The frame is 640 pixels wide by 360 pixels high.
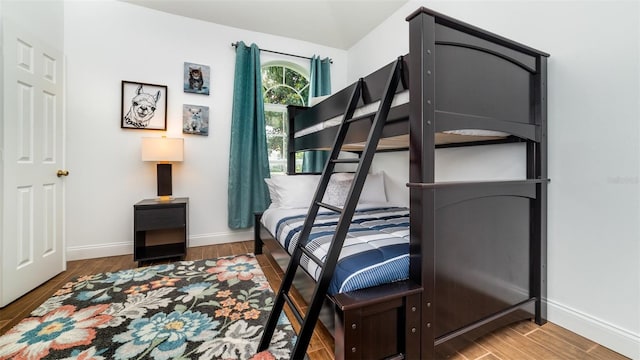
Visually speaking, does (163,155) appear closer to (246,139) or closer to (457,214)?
(246,139)

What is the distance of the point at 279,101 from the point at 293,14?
3.56ft

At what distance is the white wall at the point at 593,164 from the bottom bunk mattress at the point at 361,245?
0.95 m

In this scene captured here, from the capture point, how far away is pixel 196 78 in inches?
125

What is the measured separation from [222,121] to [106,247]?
190 centimetres

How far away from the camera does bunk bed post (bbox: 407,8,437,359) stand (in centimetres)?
116

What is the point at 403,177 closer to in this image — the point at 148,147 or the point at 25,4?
the point at 148,147

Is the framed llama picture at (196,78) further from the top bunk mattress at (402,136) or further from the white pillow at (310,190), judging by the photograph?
the white pillow at (310,190)

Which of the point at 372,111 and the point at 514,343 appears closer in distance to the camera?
the point at 514,343

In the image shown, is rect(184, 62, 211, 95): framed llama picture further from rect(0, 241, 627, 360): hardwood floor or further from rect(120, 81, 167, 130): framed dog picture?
rect(0, 241, 627, 360): hardwood floor

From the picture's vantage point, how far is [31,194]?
2.09 m

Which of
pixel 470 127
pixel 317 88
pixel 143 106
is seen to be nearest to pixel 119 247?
pixel 143 106

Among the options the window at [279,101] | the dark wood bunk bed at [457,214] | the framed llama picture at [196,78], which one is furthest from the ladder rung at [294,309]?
the framed llama picture at [196,78]

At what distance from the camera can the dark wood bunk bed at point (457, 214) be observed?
3.72 ft

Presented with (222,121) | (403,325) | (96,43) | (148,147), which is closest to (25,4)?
(96,43)
